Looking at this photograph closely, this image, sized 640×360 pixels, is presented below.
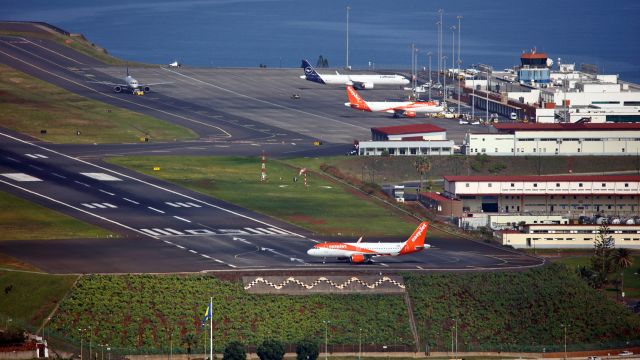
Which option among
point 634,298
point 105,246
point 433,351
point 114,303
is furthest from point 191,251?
point 634,298

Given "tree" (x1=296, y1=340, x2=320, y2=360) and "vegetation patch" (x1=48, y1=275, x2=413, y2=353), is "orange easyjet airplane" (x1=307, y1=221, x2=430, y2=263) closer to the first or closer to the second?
"vegetation patch" (x1=48, y1=275, x2=413, y2=353)

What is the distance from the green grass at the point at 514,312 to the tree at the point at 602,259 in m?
10.1

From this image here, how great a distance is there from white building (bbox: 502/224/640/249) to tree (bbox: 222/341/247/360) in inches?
2403

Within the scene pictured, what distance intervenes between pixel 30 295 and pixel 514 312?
5035cm

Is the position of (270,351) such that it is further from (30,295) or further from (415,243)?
(415,243)

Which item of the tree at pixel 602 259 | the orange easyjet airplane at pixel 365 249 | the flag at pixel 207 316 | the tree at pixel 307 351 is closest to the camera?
the flag at pixel 207 316

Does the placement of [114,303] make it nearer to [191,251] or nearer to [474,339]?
[191,251]

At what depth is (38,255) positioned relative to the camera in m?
171

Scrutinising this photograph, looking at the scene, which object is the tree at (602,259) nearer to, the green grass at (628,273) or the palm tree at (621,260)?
the palm tree at (621,260)

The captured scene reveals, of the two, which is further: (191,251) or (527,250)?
(527,250)

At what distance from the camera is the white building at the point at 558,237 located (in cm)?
19475

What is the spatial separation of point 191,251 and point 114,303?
2188 centimetres

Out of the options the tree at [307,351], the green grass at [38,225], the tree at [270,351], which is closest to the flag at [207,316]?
the tree at [270,351]

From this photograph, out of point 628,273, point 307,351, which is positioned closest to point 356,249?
point 307,351
